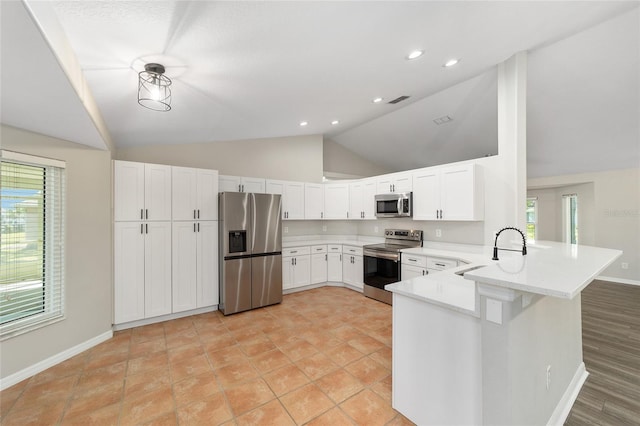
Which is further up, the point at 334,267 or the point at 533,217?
the point at 533,217

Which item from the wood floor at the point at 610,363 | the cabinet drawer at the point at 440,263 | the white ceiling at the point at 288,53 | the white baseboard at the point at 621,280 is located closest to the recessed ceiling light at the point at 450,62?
the white ceiling at the point at 288,53

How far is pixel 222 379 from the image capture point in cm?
228

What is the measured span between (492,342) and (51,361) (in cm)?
378

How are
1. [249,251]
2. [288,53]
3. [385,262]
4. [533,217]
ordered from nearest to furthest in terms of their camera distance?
1. [288,53]
2. [249,251]
3. [385,262]
4. [533,217]

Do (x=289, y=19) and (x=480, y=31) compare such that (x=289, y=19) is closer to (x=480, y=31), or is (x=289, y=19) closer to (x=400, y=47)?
(x=400, y=47)

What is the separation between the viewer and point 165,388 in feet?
7.10

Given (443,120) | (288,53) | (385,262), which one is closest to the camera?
(288,53)

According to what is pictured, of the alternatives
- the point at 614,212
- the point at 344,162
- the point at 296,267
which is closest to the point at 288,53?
the point at 296,267

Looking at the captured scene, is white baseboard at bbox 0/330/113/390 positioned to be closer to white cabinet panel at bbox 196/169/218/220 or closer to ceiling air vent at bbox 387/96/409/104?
white cabinet panel at bbox 196/169/218/220

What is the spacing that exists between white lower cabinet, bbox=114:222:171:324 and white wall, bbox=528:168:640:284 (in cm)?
806

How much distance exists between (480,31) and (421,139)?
3.26m

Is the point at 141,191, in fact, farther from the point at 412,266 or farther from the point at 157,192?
the point at 412,266

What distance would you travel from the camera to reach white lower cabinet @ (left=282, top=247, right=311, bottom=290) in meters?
4.70

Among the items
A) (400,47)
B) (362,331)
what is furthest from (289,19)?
(362,331)
